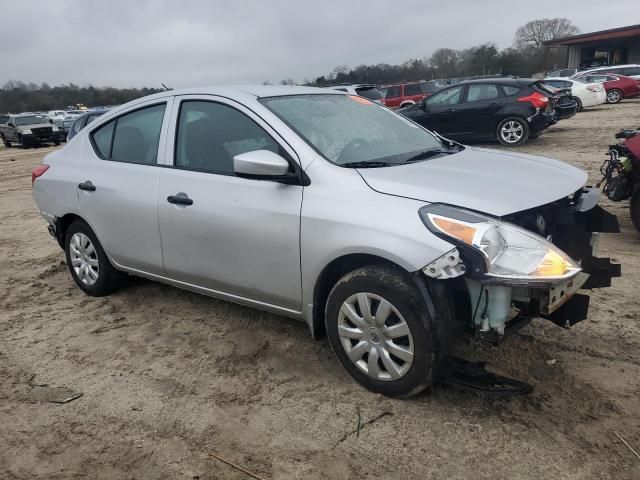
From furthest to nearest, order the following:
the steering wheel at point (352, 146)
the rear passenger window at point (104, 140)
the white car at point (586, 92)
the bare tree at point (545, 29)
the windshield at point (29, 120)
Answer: the bare tree at point (545, 29)
the windshield at point (29, 120)
the white car at point (586, 92)
the rear passenger window at point (104, 140)
the steering wheel at point (352, 146)

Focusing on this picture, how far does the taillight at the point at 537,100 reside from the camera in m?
12.2

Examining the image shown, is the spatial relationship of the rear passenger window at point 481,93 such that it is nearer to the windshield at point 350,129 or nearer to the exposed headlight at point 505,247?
the windshield at point 350,129

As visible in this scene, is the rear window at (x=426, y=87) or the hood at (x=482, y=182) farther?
the rear window at (x=426, y=87)

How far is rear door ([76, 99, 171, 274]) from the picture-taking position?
4.02 metres

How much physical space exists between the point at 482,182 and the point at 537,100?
410 inches

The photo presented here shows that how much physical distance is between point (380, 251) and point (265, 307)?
1052 mm

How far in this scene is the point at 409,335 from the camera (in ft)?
9.29

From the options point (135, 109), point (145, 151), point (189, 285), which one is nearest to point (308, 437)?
point (189, 285)

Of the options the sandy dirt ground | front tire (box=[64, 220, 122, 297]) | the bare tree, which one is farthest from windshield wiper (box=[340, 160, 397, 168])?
the bare tree

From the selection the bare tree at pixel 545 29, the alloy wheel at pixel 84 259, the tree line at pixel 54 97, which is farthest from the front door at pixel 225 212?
the bare tree at pixel 545 29

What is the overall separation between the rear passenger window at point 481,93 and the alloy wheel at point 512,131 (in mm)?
732

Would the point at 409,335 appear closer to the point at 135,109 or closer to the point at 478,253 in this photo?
the point at 478,253

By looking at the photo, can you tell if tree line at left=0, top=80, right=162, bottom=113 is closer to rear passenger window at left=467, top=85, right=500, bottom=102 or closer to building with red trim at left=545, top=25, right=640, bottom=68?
building with red trim at left=545, top=25, right=640, bottom=68

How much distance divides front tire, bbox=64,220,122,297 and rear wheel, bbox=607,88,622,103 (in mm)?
25807
